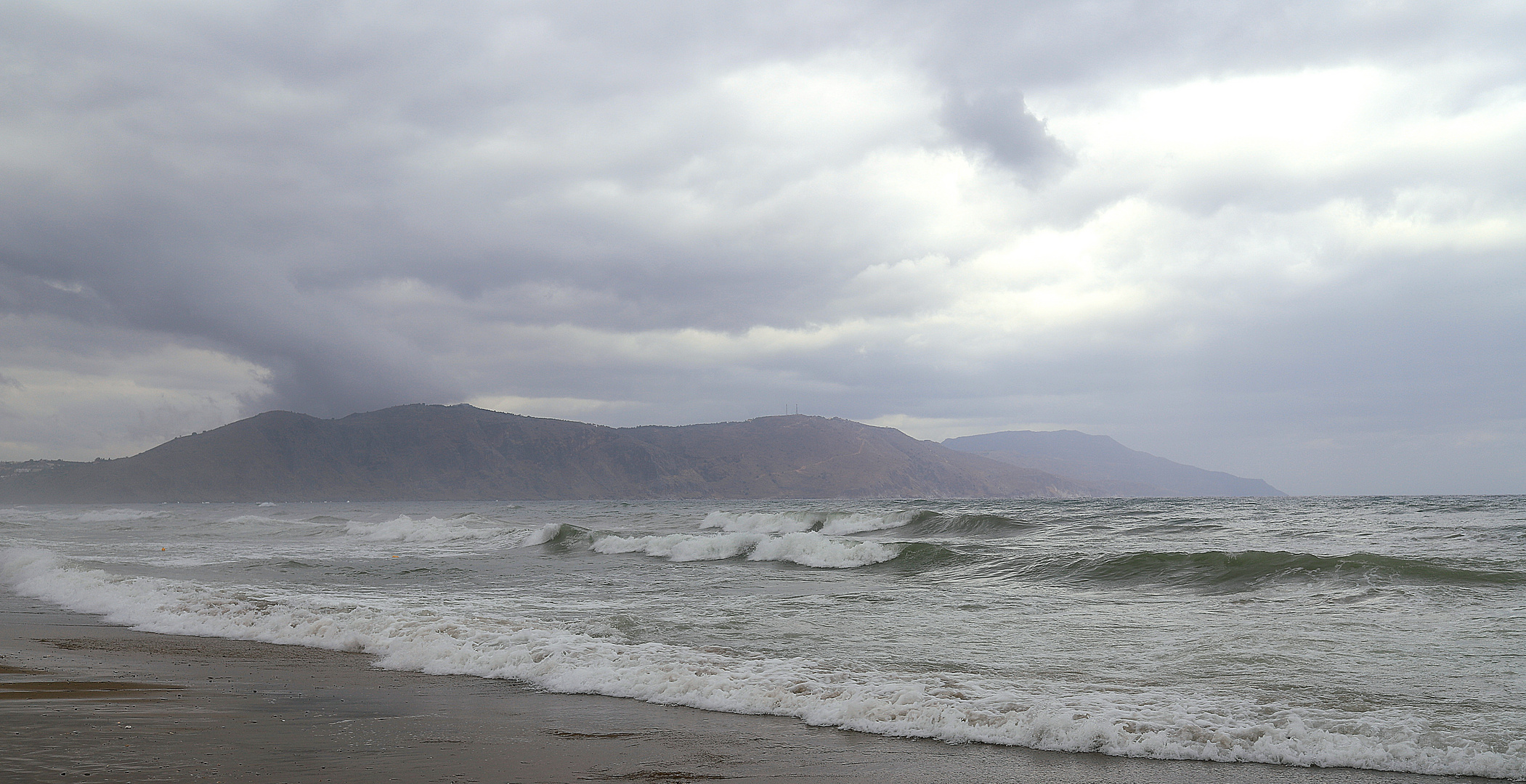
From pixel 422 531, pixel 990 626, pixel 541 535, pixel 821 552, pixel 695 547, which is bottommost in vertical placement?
pixel 422 531

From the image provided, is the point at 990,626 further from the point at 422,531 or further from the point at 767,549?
the point at 422,531

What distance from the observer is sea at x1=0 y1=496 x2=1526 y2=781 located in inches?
240

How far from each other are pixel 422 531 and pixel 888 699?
35590mm

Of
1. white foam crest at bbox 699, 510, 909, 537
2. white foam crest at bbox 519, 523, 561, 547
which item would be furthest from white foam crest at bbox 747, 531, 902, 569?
white foam crest at bbox 519, 523, 561, 547

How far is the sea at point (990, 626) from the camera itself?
6.11 m

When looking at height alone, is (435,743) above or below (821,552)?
above

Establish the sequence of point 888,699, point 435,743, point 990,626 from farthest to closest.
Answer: point 990,626 < point 888,699 < point 435,743

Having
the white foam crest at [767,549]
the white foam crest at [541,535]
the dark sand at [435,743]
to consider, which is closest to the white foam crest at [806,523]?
the white foam crest at [767,549]

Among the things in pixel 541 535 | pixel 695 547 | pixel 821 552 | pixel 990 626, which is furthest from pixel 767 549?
pixel 990 626

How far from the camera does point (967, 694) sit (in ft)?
22.6

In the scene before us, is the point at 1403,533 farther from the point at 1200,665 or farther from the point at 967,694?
the point at 967,694

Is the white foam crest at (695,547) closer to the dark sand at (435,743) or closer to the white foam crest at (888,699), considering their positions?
the white foam crest at (888,699)

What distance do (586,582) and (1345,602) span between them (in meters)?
13.3

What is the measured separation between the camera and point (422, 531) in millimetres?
37969
